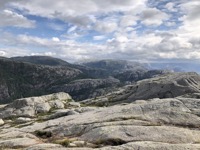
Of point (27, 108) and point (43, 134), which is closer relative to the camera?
point (43, 134)

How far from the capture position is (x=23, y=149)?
39.2m

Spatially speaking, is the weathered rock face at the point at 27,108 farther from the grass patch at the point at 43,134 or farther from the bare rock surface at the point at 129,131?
the bare rock surface at the point at 129,131

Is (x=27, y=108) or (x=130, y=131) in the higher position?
(x=130, y=131)

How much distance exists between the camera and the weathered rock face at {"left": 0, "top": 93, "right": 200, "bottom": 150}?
36375mm

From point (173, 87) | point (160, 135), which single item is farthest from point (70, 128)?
point (173, 87)

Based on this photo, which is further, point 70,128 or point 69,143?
point 70,128

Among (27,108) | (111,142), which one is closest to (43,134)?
(111,142)

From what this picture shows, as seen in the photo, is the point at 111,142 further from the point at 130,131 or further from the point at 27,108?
the point at 27,108

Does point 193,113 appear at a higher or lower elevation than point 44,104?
higher

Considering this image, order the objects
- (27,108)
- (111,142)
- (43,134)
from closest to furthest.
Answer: (111,142) → (43,134) → (27,108)

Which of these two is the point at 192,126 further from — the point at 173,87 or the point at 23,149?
the point at 173,87

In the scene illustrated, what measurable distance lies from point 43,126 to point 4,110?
111653mm

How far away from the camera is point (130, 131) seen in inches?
1560

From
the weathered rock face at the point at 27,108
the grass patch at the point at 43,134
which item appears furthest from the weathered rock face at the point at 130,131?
the weathered rock face at the point at 27,108
